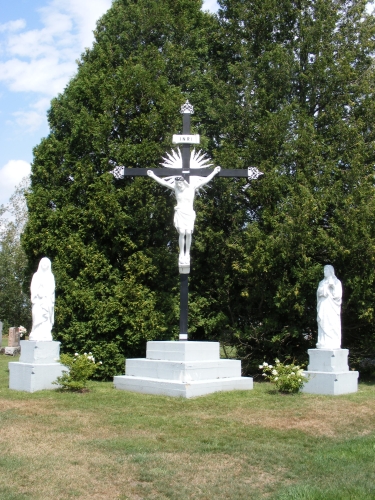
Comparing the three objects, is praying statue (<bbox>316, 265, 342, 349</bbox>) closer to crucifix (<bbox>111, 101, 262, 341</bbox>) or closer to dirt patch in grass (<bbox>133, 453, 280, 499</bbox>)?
crucifix (<bbox>111, 101, 262, 341</bbox>)

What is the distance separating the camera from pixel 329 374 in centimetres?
1066

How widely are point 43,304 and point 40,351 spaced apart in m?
0.94

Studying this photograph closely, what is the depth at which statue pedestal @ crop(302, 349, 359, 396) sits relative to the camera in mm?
10625

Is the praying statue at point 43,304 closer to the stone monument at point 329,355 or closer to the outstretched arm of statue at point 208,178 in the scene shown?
the outstretched arm of statue at point 208,178

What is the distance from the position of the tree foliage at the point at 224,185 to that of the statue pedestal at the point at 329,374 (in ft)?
5.54

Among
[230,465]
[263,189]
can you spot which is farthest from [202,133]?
[230,465]

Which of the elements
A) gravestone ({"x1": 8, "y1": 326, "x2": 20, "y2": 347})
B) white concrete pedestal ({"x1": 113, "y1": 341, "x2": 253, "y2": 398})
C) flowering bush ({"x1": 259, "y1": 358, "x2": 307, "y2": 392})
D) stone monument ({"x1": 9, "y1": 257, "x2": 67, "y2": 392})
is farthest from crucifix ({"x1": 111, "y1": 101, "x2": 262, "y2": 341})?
gravestone ({"x1": 8, "y1": 326, "x2": 20, "y2": 347})

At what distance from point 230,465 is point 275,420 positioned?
2.17 metres

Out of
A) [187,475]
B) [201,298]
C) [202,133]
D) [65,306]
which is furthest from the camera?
→ [202,133]

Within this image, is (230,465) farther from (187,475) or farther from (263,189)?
(263,189)

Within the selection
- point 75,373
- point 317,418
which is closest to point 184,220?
point 75,373

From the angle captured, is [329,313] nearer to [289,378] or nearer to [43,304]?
[289,378]

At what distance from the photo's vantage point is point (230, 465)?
20.1ft

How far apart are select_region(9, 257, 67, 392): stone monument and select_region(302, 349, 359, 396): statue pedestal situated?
4.57 m
